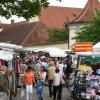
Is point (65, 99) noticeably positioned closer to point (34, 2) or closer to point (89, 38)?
point (34, 2)

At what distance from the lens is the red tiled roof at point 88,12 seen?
7619 centimetres

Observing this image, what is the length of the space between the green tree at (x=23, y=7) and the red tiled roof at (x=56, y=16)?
86715 millimetres

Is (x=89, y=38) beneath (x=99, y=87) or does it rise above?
above

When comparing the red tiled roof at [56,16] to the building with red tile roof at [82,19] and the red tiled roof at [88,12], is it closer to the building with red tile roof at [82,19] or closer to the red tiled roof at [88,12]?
the red tiled roof at [88,12]

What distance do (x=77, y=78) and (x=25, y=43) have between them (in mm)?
59628

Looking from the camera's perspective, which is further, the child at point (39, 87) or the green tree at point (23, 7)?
the child at point (39, 87)

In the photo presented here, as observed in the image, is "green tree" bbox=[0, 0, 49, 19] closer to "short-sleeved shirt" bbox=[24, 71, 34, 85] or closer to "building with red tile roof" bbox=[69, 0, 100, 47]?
"short-sleeved shirt" bbox=[24, 71, 34, 85]

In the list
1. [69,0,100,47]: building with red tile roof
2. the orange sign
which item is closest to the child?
the orange sign

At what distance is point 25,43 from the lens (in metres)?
83.7

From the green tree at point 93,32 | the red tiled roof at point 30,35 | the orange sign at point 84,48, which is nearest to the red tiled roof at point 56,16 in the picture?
the red tiled roof at point 30,35

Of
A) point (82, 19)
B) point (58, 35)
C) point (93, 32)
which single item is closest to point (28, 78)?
point (93, 32)

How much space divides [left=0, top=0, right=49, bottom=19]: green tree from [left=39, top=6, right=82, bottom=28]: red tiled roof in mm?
86715

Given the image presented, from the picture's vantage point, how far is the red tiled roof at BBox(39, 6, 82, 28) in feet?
351

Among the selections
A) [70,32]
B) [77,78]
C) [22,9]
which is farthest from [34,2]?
[70,32]
